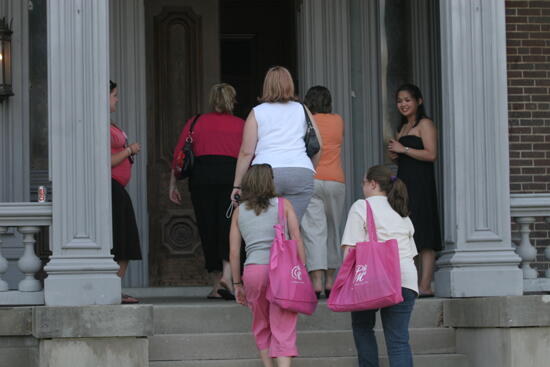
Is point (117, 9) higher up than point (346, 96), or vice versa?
point (117, 9)

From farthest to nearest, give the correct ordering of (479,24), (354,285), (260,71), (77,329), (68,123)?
1. (260,71)
2. (479,24)
3. (68,123)
4. (77,329)
5. (354,285)

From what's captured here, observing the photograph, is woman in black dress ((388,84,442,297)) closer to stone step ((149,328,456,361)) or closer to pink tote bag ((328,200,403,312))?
stone step ((149,328,456,361))

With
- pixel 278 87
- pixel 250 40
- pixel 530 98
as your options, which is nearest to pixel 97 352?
pixel 278 87

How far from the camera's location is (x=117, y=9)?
423 inches

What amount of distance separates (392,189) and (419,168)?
67.7 inches

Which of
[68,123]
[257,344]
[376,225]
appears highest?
[68,123]

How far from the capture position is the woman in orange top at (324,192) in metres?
8.91

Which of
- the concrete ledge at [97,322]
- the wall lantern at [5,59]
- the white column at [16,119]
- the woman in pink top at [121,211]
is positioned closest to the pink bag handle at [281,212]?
the concrete ledge at [97,322]

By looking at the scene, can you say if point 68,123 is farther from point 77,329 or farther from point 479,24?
point 479,24

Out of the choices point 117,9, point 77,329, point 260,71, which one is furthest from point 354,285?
point 260,71

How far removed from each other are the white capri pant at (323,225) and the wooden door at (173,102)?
6.69 feet

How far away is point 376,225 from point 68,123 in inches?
93.6

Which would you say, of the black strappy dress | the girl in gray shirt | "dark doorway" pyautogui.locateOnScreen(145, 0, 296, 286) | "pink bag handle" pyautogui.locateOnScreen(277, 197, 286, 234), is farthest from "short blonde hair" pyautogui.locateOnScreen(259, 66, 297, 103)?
"dark doorway" pyautogui.locateOnScreen(145, 0, 296, 286)

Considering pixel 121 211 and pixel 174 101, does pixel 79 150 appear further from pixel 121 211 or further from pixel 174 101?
pixel 174 101
